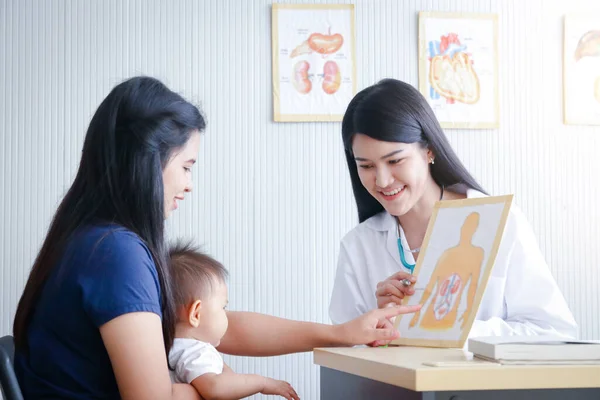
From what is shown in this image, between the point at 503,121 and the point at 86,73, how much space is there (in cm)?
150

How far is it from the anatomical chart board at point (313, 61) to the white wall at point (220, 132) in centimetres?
4

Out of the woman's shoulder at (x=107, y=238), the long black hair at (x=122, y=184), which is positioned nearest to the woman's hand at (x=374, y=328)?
the long black hair at (x=122, y=184)

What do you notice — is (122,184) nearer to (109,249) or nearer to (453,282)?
(109,249)

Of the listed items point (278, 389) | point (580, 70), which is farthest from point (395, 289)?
point (580, 70)

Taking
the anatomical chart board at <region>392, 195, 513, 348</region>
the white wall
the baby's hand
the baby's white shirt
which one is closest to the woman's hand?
the anatomical chart board at <region>392, 195, 513, 348</region>

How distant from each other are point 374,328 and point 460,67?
1.60m

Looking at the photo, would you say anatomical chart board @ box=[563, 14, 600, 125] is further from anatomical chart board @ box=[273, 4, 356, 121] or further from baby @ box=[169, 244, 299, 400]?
baby @ box=[169, 244, 299, 400]

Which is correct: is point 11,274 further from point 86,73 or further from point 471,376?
point 471,376

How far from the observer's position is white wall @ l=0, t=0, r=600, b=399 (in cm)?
274

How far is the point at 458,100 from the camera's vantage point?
2902 millimetres

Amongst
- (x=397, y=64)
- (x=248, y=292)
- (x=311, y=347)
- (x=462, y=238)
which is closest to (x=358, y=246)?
(x=311, y=347)

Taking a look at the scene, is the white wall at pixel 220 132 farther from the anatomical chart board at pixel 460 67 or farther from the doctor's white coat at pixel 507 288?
the doctor's white coat at pixel 507 288

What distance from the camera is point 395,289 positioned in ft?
5.26

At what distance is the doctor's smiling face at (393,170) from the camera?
73.7 inches
